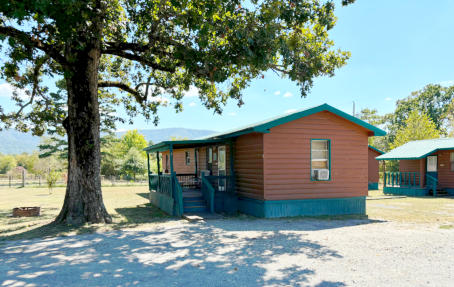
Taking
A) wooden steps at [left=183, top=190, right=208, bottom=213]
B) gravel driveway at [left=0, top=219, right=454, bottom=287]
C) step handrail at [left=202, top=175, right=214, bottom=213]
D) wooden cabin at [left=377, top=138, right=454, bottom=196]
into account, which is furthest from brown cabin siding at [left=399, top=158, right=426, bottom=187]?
wooden steps at [left=183, top=190, right=208, bottom=213]

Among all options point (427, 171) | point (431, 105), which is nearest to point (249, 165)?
point (427, 171)

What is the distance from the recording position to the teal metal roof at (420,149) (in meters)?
19.7

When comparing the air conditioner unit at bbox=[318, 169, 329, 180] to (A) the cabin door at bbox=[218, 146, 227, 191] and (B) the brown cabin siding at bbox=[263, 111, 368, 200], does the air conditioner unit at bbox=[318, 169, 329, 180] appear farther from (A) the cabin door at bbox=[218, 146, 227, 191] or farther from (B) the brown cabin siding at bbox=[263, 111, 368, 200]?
(A) the cabin door at bbox=[218, 146, 227, 191]

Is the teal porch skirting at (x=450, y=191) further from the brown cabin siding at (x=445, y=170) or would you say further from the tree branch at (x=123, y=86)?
the tree branch at (x=123, y=86)

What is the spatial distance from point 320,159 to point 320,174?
0.57 meters

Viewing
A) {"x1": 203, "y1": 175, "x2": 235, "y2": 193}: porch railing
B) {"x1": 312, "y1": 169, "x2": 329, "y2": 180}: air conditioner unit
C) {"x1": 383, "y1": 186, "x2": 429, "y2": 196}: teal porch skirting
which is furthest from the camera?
{"x1": 383, "y1": 186, "x2": 429, "y2": 196}: teal porch skirting

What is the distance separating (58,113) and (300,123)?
33.0 ft

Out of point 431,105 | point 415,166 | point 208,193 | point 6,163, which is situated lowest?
point 6,163

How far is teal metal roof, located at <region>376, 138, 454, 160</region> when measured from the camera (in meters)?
19.7

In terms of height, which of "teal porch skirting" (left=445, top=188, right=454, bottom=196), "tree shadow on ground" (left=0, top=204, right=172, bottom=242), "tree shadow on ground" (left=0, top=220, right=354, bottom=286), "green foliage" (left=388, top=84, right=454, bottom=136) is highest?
"green foliage" (left=388, top=84, right=454, bottom=136)

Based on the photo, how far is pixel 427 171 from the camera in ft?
67.9

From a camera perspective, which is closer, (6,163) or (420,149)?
(420,149)

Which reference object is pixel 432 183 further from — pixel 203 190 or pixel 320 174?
pixel 203 190

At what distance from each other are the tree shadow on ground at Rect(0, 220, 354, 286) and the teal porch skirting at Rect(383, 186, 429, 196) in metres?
15.1
